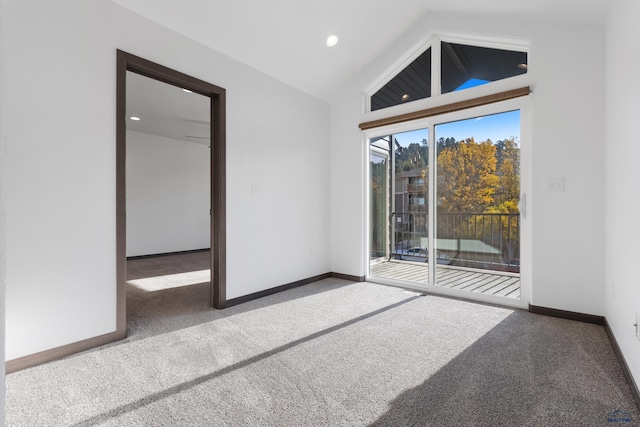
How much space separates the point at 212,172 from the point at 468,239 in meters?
2.75

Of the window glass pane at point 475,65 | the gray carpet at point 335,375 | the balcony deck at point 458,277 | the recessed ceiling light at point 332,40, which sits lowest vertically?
the gray carpet at point 335,375

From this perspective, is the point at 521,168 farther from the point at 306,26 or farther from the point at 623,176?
the point at 306,26

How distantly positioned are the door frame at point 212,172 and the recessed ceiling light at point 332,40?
1.24 metres

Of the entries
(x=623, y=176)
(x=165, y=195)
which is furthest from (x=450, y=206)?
(x=165, y=195)

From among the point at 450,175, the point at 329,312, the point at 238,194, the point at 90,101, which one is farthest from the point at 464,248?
the point at 90,101

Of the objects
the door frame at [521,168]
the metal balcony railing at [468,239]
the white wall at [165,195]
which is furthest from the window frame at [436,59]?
the white wall at [165,195]

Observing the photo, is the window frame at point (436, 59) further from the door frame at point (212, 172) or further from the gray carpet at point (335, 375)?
the gray carpet at point (335, 375)

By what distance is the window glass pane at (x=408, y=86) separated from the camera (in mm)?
3594

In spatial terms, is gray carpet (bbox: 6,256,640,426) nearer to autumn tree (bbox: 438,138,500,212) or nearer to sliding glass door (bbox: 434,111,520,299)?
sliding glass door (bbox: 434,111,520,299)

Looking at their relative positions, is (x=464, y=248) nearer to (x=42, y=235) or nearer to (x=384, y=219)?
(x=384, y=219)

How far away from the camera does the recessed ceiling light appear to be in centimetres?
330

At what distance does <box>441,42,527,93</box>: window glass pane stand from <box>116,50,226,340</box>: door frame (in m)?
2.41

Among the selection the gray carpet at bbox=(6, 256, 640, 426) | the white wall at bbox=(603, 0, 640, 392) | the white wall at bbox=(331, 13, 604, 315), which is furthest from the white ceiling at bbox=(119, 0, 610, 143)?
the gray carpet at bbox=(6, 256, 640, 426)

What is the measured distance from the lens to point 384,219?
13.5 feet
